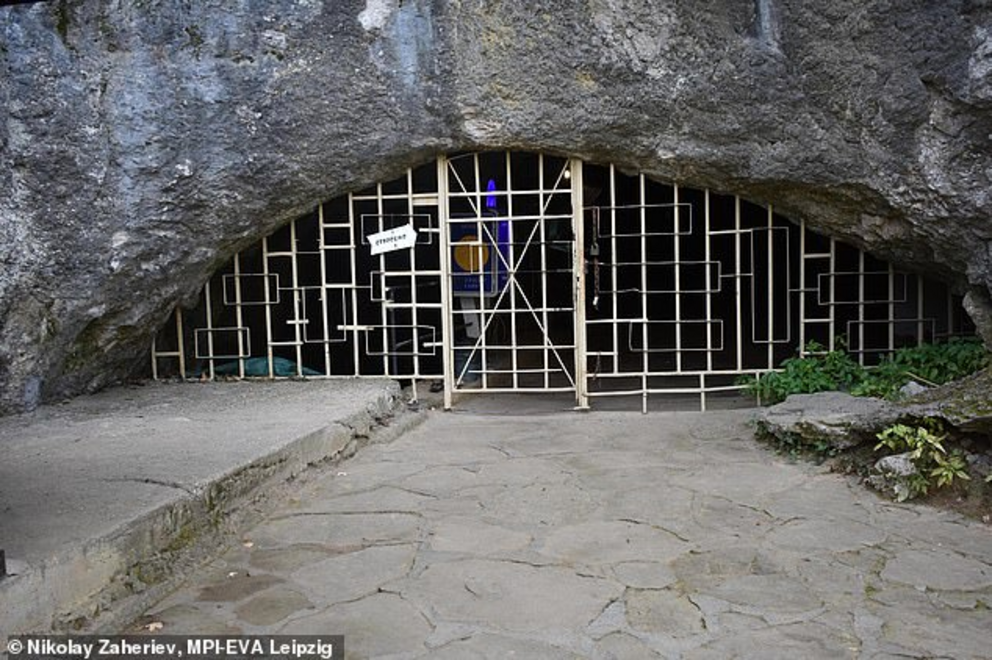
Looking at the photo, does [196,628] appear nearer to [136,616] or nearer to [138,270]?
[136,616]

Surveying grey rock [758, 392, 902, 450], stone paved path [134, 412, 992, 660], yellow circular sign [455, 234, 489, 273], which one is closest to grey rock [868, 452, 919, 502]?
stone paved path [134, 412, 992, 660]

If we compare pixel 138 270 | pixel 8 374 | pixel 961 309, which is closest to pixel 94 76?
pixel 138 270

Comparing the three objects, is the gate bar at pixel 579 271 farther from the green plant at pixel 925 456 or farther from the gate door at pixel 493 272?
the green plant at pixel 925 456

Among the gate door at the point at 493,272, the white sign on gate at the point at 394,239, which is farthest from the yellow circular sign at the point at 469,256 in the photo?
the white sign on gate at the point at 394,239

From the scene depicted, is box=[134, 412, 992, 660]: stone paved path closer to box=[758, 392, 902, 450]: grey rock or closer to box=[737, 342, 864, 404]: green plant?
box=[758, 392, 902, 450]: grey rock

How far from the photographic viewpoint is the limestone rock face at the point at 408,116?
6.21 m

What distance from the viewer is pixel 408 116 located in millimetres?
6855

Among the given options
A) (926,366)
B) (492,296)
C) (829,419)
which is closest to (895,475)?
(829,419)

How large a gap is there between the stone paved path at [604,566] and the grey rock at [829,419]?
0.22 metres

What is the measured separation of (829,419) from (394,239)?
3.76 m

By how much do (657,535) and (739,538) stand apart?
0.40 metres

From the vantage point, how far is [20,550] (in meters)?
3.44

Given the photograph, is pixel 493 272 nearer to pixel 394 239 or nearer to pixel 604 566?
pixel 394 239

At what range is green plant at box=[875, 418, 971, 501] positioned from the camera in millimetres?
4906
